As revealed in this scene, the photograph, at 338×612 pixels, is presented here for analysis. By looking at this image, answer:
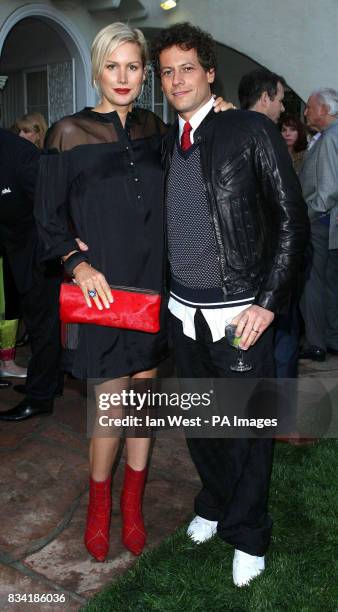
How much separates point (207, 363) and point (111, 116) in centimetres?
100

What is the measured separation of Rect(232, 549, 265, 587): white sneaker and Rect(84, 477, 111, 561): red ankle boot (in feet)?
1.83

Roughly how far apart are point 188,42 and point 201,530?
6.44 ft

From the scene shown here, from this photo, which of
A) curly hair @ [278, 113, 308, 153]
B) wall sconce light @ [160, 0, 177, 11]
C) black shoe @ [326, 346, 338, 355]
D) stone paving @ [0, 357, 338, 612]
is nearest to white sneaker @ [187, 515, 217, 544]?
stone paving @ [0, 357, 338, 612]

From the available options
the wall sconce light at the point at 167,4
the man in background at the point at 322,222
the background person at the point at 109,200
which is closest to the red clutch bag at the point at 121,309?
the background person at the point at 109,200

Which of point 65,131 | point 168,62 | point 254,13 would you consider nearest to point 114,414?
point 65,131

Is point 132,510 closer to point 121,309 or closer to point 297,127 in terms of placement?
point 121,309

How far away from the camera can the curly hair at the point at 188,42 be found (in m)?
2.27

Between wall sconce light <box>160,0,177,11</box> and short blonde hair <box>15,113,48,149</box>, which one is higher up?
wall sconce light <box>160,0,177,11</box>

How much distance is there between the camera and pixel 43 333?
13.0 feet

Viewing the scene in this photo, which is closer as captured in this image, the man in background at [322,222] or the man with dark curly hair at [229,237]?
the man with dark curly hair at [229,237]

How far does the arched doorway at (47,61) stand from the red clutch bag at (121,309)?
222 inches

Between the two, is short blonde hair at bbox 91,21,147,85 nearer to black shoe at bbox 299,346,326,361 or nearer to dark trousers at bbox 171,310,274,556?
dark trousers at bbox 171,310,274,556

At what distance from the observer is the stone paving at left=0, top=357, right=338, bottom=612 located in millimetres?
2536

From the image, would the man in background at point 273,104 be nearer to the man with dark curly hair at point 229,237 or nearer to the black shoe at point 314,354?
the man with dark curly hair at point 229,237
